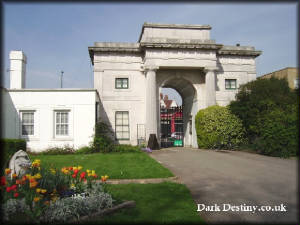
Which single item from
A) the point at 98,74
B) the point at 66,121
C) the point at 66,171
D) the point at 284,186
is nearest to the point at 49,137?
the point at 66,121

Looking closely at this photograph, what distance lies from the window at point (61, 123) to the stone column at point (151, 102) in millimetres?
6195

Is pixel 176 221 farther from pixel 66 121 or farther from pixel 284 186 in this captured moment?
pixel 66 121

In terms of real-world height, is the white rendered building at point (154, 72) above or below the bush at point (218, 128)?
above

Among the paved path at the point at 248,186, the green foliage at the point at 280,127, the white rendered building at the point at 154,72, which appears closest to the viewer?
the paved path at the point at 248,186

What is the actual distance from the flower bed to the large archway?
14.3 meters

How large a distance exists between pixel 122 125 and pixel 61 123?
5479 mm

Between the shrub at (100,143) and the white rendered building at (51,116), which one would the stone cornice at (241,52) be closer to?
the white rendered building at (51,116)

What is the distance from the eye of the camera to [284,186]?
3.70 ft

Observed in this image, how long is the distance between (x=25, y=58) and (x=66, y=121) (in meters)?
7.26

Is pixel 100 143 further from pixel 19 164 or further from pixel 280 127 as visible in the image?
pixel 280 127

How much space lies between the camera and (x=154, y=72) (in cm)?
1884

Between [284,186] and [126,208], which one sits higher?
[284,186]

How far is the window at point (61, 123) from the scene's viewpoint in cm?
1587

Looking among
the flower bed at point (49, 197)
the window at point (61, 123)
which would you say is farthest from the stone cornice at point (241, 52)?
the flower bed at point (49, 197)
